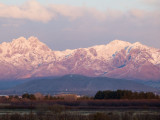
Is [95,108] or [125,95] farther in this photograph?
[125,95]

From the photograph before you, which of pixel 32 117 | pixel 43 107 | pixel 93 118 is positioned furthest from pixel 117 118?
pixel 43 107

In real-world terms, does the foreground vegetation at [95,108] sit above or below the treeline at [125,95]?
below

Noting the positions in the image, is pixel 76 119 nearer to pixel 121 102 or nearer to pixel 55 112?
pixel 55 112

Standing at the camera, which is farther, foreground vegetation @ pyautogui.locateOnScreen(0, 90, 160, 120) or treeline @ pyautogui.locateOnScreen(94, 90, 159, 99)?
treeline @ pyautogui.locateOnScreen(94, 90, 159, 99)

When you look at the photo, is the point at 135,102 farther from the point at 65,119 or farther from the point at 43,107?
the point at 65,119

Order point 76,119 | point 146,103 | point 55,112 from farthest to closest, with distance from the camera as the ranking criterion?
point 146,103 < point 55,112 < point 76,119

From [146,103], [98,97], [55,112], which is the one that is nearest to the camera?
[55,112]

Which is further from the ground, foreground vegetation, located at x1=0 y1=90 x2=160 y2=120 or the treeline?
the treeline

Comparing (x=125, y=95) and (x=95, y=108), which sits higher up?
(x=125, y=95)

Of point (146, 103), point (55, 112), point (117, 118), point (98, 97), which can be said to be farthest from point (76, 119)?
point (98, 97)

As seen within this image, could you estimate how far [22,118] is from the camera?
189 ft

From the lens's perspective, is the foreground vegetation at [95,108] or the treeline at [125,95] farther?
the treeline at [125,95]

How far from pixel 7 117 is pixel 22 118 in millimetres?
1947

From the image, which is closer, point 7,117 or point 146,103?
point 7,117
